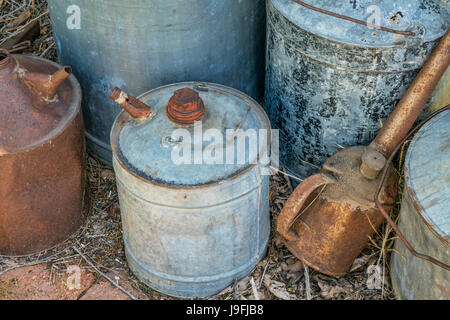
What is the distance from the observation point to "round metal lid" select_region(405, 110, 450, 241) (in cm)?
227

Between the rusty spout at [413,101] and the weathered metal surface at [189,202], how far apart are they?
0.57 metres

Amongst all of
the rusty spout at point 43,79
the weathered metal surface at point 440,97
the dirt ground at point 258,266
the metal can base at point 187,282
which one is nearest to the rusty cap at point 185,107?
the rusty spout at point 43,79

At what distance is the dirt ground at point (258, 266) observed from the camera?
2.91m

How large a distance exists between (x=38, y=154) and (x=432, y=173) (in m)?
1.83

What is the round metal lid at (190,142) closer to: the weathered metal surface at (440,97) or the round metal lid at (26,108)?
the round metal lid at (26,108)

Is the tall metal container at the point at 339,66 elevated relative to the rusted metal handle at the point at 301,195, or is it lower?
elevated

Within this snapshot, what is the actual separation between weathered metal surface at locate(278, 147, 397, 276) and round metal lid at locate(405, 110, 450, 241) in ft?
0.72

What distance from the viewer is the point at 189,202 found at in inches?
98.0

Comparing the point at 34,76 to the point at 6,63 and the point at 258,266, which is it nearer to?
the point at 6,63

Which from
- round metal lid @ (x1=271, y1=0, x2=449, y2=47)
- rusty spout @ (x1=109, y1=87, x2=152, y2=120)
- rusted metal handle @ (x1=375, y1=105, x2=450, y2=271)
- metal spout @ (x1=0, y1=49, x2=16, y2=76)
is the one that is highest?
round metal lid @ (x1=271, y1=0, x2=449, y2=47)

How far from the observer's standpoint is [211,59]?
3139mm

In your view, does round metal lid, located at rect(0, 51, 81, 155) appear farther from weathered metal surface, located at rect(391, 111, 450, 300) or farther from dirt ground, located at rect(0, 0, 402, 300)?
weathered metal surface, located at rect(391, 111, 450, 300)

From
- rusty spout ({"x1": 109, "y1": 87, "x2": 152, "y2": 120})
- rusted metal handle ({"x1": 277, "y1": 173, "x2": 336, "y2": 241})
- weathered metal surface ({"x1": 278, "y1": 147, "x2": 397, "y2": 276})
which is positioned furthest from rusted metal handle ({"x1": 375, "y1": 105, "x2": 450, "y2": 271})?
rusty spout ({"x1": 109, "y1": 87, "x2": 152, "y2": 120})

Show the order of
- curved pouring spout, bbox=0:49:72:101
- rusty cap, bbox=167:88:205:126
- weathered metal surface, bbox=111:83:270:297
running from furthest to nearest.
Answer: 1. curved pouring spout, bbox=0:49:72:101
2. rusty cap, bbox=167:88:205:126
3. weathered metal surface, bbox=111:83:270:297
